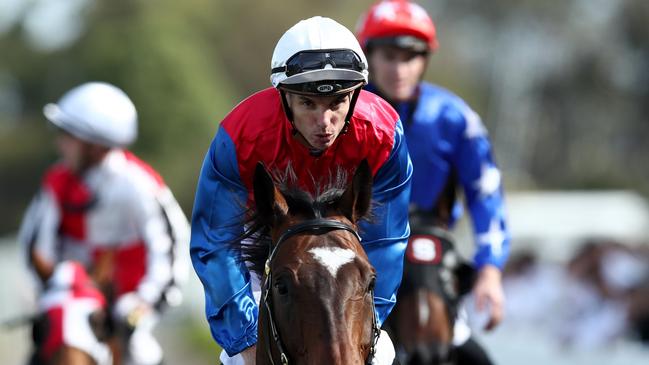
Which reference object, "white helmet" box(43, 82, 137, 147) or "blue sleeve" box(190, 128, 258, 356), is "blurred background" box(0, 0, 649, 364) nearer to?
"white helmet" box(43, 82, 137, 147)

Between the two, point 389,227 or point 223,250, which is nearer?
point 223,250

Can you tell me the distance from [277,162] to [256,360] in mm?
841

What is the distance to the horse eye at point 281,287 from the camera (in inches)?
161

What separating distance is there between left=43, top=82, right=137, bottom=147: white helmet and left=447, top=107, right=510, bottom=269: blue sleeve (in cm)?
218

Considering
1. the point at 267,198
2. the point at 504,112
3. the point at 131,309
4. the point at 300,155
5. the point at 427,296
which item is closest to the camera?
the point at 267,198

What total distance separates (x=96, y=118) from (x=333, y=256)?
3860 millimetres

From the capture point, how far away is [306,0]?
5756cm

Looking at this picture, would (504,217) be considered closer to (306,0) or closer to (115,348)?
(115,348)

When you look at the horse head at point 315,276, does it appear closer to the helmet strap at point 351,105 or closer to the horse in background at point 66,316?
the helmet strap at point 351,105

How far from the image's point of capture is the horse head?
13.0 ft

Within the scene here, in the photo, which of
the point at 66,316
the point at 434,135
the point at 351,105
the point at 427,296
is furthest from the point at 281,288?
the point at 434,135

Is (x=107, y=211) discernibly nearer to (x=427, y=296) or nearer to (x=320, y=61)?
(x=427, y=296)

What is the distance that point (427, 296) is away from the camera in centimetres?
650

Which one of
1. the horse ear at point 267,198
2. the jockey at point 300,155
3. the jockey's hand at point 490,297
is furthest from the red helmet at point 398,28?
the horse ear at point 267,198
